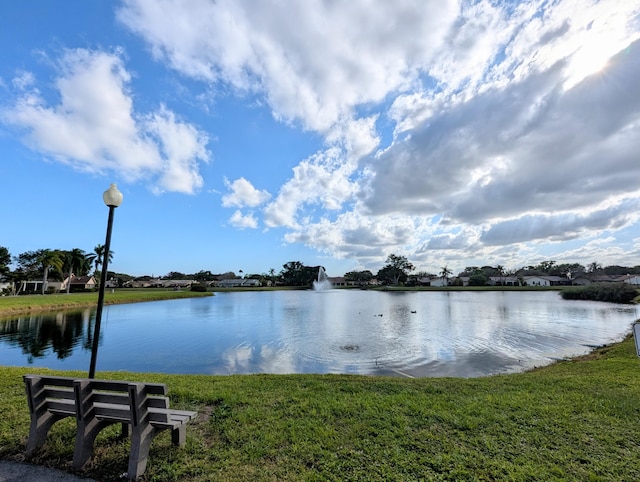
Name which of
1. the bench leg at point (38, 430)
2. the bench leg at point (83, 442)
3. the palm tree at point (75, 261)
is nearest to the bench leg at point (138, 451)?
the bench leg at point (83, 442)

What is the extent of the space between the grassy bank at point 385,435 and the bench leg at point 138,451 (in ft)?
0.44

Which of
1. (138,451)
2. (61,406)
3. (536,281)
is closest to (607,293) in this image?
(138,451)

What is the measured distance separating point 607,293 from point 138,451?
176 feet

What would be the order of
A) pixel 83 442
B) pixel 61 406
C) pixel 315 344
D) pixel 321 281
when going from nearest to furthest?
pixel 83 442 < pixel 61 406 < pixel 315 344 < pixel 321 281

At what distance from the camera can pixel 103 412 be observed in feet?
11.9

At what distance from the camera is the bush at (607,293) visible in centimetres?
3847

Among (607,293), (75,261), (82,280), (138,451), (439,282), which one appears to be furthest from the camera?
(439,282)

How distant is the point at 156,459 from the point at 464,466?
3401mm

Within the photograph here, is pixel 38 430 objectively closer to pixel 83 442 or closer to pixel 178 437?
pixel 83 442

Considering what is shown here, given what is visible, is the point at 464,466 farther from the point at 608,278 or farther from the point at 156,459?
the point at 608,278

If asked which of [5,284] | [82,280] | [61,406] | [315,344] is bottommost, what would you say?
[315,344]

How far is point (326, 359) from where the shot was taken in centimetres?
1180

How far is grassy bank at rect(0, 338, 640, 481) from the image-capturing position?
343cm

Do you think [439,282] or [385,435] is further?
[439,282]
